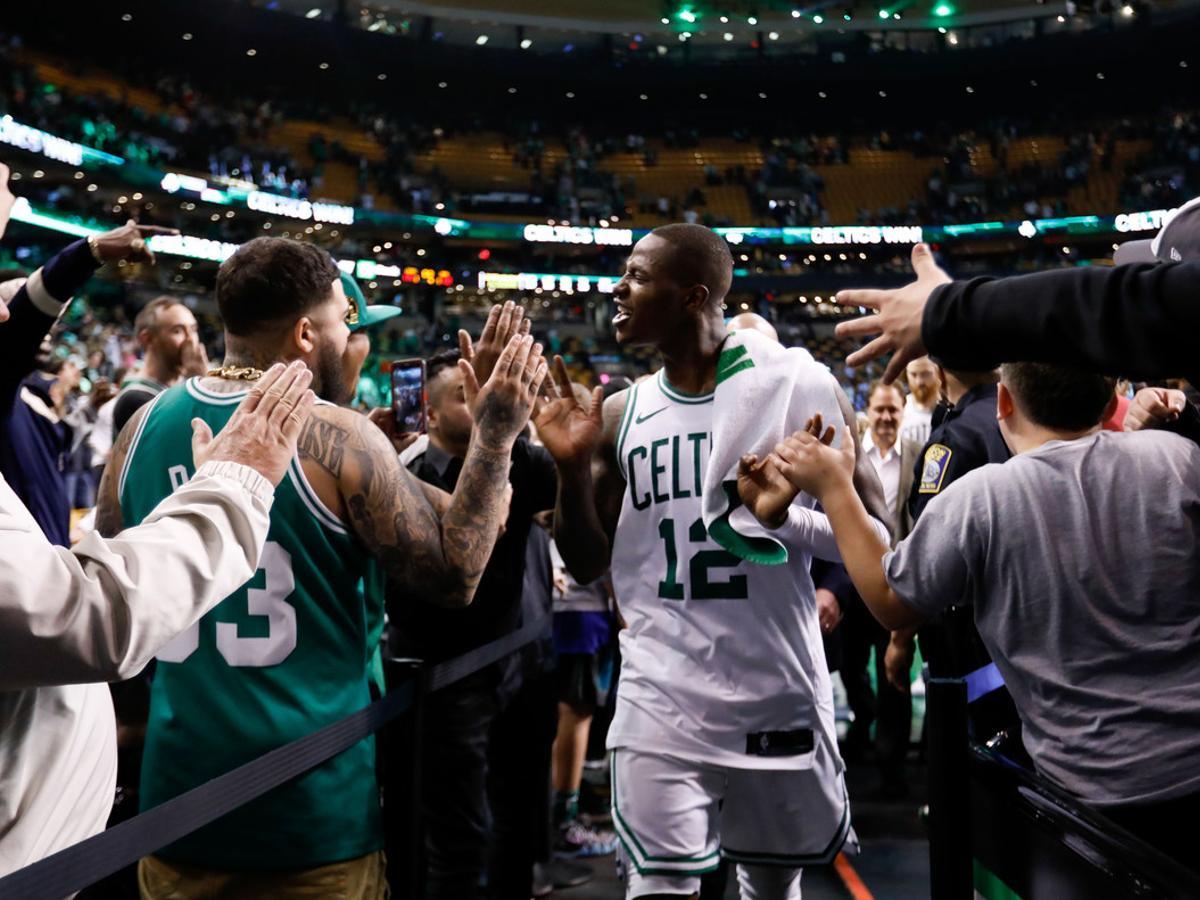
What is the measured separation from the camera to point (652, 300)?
3.15m

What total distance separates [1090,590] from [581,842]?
3.44 meters

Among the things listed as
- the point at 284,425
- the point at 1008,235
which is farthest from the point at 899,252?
the point at 284,425

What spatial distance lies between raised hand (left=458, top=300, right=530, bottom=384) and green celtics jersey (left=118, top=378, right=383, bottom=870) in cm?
59

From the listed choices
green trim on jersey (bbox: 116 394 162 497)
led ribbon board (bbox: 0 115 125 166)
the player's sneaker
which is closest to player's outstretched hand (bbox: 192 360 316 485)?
green trim on jersey (bbox: 116 394 162 497)

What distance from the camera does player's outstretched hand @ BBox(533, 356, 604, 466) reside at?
2.94m

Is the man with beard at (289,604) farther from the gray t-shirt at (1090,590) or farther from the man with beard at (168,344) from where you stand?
the man with beard at (168,344)

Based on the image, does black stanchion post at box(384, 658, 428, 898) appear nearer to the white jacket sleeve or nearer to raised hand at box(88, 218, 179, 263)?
the white jacket sleeve

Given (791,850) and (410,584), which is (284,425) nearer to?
(410,584)

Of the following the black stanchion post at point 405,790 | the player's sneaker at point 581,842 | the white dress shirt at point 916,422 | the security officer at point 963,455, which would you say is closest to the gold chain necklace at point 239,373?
the black stanchion post at point 405,790

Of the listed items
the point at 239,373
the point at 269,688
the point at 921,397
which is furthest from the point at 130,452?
the point at 921,397

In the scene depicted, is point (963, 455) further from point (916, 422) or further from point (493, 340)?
point (916, 422)

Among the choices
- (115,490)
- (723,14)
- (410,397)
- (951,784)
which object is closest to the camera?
(951,784)

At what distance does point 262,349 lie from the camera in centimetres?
225

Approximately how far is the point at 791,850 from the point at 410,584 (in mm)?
1342
